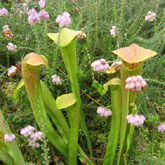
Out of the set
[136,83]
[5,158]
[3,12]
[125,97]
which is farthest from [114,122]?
[3,12]

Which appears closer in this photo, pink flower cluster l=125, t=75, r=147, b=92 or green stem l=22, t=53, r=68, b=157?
pink flower cluster l=125, t=75, r=147, b=92

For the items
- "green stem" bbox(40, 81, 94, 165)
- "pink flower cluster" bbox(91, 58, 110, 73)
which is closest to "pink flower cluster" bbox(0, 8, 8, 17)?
"green stem" bbox(40, 81, 94, 165)

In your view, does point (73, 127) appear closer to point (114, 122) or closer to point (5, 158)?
point (114, 122)

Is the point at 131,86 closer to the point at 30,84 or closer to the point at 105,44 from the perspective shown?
the point at 30,84

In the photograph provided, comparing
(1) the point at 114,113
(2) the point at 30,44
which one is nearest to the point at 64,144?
(1) the point at 114,113

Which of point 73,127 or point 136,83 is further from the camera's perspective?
point 73,127

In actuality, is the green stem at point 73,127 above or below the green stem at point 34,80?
below

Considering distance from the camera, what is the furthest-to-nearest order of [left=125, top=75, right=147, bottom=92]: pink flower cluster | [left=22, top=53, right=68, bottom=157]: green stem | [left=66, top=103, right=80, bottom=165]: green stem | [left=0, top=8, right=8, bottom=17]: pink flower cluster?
[left=0, top=8, right=8, bottom=17]: pink flower cluster < [left=66, top=103, right=80, bottom=165]: green stem < [left=22, top=53, right=68, bottom=157]: green stem < [left=125, top=75, right=147, bottom=92]: pink flower cluster

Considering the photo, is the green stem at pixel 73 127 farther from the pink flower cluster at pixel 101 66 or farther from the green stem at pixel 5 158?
the green stem at pixel 5 158

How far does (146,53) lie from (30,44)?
0.98m

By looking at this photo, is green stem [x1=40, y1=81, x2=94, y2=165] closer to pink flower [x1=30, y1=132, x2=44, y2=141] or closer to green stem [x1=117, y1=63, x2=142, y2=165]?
pink flower [x1=30, y1=132, x2=44, y2=141]

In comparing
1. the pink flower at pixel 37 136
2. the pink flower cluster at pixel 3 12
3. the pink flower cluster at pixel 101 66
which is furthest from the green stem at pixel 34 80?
the pink flower cluster at pixel 3 12

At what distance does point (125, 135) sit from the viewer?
2.18ft

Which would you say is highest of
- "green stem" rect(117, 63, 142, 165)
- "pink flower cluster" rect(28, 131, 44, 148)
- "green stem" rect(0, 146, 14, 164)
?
"green stem" rect(117, 63, 142, 165)
